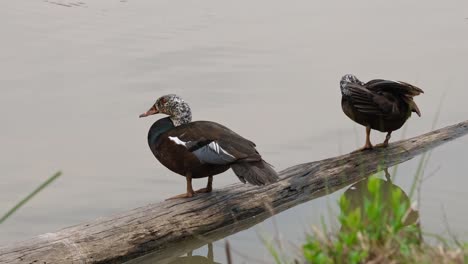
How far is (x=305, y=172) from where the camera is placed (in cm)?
737

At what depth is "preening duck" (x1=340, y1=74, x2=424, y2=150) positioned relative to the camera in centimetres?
761

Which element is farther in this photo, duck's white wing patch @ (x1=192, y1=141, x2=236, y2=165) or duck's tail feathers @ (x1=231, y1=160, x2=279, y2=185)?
duck's white wing patch @ (x1=192, y1=141, x2=236, y2=165)

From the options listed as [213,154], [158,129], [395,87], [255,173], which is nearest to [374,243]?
[255,173]

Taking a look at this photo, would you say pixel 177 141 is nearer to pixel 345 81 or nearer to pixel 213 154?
pixel 213 154

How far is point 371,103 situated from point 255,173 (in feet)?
6.07

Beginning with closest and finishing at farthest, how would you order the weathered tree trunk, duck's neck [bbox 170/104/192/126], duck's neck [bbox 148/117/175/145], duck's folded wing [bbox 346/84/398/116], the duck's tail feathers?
1. the weathered tree trunk
2. the duck's tail feathers
3. duck's neck [bbox 148/117/175/145]
4. duck's neck [bbox 170/104/192/126]
5. duck's folded wing [bbox 346/84/398/116]

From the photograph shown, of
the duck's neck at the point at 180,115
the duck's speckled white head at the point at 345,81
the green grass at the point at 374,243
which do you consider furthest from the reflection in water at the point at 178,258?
the green grass at the point at 374,243

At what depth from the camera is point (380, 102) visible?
7.59 meters

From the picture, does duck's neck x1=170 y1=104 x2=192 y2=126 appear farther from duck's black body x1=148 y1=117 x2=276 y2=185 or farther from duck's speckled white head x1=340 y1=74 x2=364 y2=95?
duck's speckled white head x1=340 y1=74 x2=364 y2=95

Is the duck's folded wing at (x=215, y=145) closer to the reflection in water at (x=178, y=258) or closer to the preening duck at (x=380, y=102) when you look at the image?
the reflection in water at (x=178, y=258)

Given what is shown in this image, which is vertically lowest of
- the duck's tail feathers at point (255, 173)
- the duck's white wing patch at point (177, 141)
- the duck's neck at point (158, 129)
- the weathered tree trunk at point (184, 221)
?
the weathered tree trunk at point (184, 221)

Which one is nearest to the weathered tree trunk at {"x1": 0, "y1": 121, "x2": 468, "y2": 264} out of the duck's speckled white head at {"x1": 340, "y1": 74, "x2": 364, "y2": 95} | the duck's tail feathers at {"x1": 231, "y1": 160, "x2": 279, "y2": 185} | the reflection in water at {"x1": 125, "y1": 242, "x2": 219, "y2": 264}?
the reflection in water at {"x1": 125, "y1": 242, "x2": 219, "y2": 264}

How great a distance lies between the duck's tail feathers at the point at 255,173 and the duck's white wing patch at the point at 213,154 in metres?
0.07

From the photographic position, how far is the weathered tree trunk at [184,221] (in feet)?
18.4
